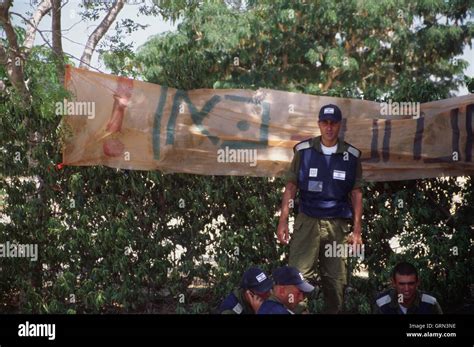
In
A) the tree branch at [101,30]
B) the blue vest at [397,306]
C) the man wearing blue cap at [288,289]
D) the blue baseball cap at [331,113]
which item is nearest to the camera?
the man wearing blue cap at [288,289]

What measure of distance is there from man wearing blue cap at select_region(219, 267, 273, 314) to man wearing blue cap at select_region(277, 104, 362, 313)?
1.04 meters

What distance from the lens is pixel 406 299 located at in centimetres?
476

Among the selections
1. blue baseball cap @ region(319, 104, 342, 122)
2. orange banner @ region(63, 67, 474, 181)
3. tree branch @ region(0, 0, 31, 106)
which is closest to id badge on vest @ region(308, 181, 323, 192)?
blue baseball cap @ region(319, 104, 342, 122)

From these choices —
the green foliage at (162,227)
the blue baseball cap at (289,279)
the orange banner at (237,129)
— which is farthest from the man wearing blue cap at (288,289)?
the orange banner at (237,129)

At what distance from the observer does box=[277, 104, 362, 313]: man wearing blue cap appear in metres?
5.48

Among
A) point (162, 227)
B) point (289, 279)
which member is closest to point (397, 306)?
point (289, 279)

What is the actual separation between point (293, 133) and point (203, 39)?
416 inches

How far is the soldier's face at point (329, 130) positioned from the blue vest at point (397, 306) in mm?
1227

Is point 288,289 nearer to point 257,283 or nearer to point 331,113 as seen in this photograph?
point 257,283

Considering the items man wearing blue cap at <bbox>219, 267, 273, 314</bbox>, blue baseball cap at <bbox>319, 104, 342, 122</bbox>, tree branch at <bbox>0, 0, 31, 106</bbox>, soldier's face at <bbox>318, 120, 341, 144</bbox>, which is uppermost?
→ tree branch at <bbox>0, 0, 31, 106</bbox>

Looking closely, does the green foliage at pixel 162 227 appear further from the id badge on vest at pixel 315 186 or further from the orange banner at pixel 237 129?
the id badge on vest at pixel 315 186

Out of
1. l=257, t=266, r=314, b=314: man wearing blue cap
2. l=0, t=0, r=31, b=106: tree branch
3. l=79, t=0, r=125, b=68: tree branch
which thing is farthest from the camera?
l=79, t=0, r=125, b=68: tree branch

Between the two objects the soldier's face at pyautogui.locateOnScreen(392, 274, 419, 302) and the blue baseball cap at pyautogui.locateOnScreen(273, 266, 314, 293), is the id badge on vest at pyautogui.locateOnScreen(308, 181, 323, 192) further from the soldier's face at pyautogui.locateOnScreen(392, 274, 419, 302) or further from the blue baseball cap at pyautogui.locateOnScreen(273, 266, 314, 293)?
the blue baseball cap at pyautogui.locateOnScreen(273, 266, 314, 293)

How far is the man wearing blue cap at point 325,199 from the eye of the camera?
548cm
